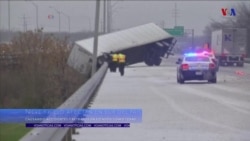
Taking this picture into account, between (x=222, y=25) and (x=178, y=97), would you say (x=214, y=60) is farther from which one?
(x=222, y=25)

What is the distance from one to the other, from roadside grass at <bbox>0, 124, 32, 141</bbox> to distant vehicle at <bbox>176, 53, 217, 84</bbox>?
69.2 feet

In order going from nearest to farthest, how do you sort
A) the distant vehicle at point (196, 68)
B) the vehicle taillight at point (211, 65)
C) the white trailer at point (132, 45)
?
the vehicle taillight at point (211, 65), the distant vehicle at point (196, 68), the white trailer at point (132, 45)

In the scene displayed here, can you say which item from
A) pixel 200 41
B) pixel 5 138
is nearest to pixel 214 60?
pixel 200 41

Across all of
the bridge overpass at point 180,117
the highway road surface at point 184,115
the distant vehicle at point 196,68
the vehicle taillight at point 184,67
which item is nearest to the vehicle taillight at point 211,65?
the distant vehicle at point 196,68

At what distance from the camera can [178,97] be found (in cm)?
2644

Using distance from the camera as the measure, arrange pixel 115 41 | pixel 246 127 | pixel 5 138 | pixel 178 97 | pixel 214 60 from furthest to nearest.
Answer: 1. pixel 115 41
2. pixel 214 60
3. pixel 178 97
4. pixel 246 127
5. pixel 5 138

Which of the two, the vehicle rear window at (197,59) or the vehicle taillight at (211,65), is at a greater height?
the vehicle rear window at (197,59)

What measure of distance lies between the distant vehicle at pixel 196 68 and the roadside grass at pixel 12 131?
69.2 ft

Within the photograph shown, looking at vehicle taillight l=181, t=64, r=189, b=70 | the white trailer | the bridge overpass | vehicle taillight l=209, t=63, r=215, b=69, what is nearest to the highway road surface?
the bridge overpass

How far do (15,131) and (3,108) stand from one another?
0.50 meters

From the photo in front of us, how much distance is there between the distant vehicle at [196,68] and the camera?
35.2 meters

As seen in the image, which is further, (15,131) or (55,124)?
(15,131)

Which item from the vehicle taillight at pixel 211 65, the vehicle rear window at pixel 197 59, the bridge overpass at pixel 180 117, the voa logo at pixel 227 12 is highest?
the voa logo at pixel 227 12

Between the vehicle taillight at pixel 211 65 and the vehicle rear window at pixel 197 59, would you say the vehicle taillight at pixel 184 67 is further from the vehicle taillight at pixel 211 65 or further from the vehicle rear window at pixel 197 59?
the vehicle taillight at pixel 211 65
